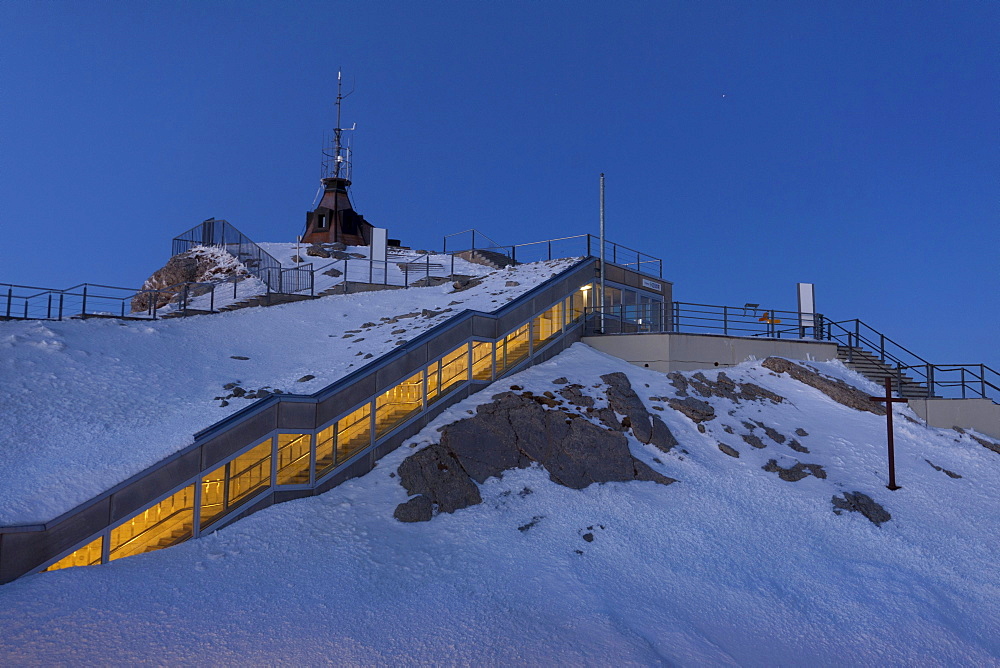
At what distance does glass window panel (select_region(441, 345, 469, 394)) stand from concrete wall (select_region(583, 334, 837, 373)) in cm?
713

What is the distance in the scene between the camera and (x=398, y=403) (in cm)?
1758

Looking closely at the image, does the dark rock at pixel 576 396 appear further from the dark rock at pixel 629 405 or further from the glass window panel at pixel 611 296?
the glass window panel at pixel 611 296

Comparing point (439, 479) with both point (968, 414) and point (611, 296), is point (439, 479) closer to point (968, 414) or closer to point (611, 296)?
point (611, 296)

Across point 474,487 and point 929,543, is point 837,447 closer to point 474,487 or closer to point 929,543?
point 929,543

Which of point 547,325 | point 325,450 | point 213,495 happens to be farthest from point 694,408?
point 213,495

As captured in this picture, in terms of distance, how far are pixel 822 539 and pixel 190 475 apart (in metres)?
13.1

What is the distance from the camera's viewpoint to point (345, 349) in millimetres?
21500

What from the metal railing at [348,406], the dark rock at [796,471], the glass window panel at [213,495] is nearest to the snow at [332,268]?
the metal railing at [348,406]

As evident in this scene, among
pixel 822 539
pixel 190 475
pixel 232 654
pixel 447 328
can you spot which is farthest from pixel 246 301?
pixel 822 539

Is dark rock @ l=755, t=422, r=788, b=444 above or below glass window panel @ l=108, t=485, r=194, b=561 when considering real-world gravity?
above

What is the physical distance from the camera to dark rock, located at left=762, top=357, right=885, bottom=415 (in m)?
22.2

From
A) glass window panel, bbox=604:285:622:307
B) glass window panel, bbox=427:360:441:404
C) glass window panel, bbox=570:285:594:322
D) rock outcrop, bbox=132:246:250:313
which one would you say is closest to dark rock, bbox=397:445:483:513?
glass window panel, bbox=427:360:441:404

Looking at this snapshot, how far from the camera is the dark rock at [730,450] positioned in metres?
18.2

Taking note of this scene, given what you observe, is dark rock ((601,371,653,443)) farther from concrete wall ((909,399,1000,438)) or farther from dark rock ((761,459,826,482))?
concrete wall ((909,399,1000,438))
